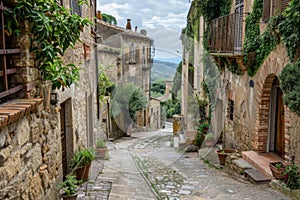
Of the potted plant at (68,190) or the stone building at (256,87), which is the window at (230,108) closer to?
the stone building at (256,87)

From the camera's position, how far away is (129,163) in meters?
9.02

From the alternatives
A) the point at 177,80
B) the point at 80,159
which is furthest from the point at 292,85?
the point at 177,80

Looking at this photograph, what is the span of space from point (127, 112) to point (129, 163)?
31.7 feet

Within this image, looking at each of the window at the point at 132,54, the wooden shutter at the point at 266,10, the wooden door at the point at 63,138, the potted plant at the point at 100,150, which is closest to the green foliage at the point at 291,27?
the wooden shutter at the point at 266,10

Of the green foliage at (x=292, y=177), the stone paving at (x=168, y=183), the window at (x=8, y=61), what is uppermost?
the window at (x=8, y=61)

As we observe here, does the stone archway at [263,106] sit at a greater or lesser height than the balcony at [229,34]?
lesser

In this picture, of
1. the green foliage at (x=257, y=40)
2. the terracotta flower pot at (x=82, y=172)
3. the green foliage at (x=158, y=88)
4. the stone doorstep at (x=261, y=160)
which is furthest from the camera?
the green foliage at (x=158, y=88)

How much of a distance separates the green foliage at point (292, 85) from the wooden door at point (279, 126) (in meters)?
1.49

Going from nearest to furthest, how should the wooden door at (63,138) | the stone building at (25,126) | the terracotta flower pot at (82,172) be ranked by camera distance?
the stone building at (25,126) → the wooden door at (63,138) → the terracotta flower pot at (82,172)

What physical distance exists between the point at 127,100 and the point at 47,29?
14.8 metres

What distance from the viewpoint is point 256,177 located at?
617cm

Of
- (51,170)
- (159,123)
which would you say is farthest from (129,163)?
(159,123)

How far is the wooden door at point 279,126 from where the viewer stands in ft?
22.9

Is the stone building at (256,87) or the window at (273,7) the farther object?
the stone building at (256,87)
